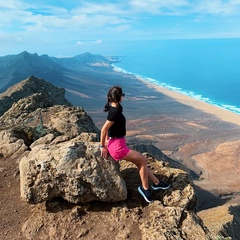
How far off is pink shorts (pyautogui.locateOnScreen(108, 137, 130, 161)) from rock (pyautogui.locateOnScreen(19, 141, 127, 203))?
484 mm

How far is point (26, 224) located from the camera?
8969 millimetres

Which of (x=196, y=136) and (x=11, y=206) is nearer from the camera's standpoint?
(x=11, y=206)

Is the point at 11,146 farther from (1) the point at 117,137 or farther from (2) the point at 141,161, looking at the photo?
(2) the point at 141,161

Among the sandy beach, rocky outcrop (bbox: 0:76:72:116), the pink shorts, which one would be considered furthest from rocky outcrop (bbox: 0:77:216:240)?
the sandy beach

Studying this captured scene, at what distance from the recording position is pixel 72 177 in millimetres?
8766

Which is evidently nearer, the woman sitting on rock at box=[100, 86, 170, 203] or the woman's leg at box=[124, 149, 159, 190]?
the woman sitting on rock at box=[100, 86, 170, 203]

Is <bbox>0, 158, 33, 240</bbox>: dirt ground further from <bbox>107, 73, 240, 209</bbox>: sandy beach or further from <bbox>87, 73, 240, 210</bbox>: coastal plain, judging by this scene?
<bbox>107, 73, 240, 209</bbox>: sandy beach

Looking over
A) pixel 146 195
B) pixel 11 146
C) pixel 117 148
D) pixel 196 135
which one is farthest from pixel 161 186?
pixel 196 135

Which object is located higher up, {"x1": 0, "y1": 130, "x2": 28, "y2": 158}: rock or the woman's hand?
the woman's hand

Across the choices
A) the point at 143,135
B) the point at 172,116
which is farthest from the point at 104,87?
the point at 143,135

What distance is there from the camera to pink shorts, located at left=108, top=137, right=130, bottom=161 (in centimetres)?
870

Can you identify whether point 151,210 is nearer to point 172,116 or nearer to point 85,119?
point 85,119

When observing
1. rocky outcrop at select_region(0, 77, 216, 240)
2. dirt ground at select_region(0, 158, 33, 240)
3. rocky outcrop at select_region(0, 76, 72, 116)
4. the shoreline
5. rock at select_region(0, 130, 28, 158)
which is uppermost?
rocky outcrop at select_region(0, 77, 216, 240)

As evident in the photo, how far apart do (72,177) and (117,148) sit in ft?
5.18
